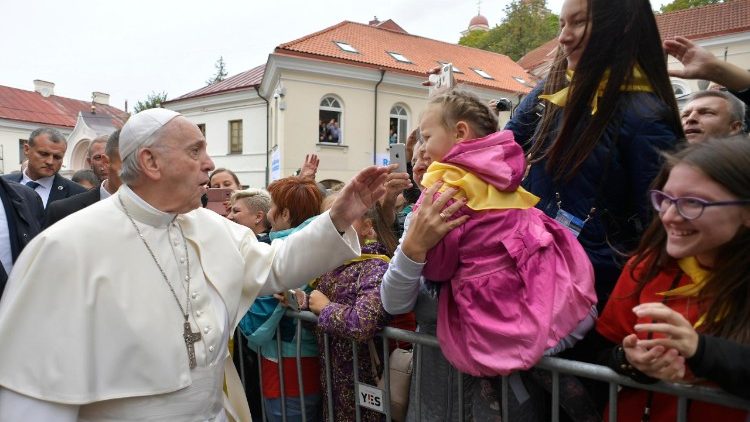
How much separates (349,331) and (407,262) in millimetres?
554

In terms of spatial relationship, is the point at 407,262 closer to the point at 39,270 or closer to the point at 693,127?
the point at 39,270

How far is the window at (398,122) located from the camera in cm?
2281

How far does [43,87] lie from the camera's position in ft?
143

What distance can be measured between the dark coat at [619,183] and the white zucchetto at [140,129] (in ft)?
5.07

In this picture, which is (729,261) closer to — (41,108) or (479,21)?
(41,108)

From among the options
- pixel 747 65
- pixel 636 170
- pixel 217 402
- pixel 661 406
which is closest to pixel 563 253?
pixel 636 170

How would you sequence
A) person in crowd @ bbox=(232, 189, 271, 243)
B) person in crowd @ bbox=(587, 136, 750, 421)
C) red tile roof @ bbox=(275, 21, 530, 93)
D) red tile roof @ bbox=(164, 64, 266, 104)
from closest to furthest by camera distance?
person in crowd @ bbox=(587, 136, 750, 421), person in crowd @ bbox=(232, 189, 271, 243), red tile roof @ bbox=(275, 21, 530, 93), red tile roof @ bbox=(164, 64, 266, 104)

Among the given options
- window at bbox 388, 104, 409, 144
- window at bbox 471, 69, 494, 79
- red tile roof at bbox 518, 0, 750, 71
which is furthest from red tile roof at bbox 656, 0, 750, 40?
window at bbox 388, 104, 409, 144

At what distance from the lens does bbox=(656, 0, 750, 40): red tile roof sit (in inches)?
748

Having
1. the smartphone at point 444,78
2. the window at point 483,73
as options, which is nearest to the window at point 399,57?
the window at point 483,73

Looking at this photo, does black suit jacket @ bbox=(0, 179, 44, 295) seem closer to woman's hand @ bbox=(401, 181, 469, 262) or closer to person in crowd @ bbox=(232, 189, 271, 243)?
person in crowd @ bbox=(232, 189, 271, 243)

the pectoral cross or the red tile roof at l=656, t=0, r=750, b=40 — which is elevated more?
the red tile roof at l=656, t=0, r=750, b=40

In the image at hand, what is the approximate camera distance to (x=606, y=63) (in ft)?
6.32

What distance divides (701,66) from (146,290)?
7.80 ft
